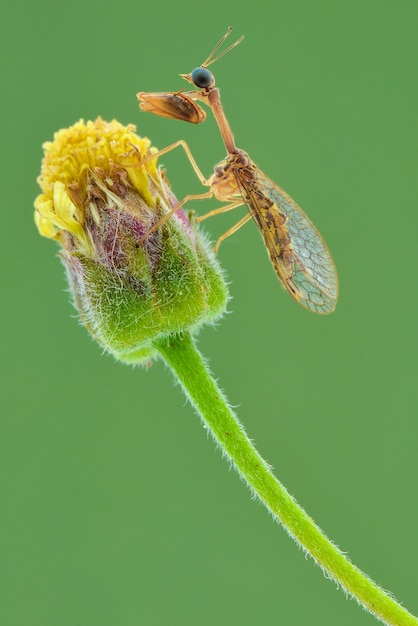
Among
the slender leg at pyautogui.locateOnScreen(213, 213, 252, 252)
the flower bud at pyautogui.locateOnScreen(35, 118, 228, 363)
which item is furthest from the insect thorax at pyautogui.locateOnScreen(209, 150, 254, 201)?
the flower bud at pyautogui.locateOnScreen(35, 118, 228, 363)

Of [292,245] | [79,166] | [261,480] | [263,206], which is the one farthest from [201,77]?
[261,480]

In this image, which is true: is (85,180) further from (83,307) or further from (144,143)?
(83,307)

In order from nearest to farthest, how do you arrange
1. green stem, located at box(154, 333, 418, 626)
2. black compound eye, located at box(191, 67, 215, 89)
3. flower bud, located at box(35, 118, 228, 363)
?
green stem, located at box(154, 333, 418, 626), flower bud, located at box(35, 118, 228, 363), black compound eye, located at box(191, 67, 215, 89)

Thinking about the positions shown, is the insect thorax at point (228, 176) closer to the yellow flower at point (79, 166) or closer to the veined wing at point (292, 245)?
the veined wing at point (292, 245)

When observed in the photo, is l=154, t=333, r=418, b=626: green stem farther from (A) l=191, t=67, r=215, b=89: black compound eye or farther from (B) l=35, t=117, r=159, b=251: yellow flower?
(A) l=191, t=67, r=215, b=89: black compound eye

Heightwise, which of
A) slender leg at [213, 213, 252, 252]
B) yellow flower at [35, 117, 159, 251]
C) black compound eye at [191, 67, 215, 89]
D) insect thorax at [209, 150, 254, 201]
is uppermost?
black compound eye at [191, 67, 215, 89]

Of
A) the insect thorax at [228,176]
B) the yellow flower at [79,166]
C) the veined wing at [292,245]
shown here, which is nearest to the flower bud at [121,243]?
the yellow flower at [79,166]

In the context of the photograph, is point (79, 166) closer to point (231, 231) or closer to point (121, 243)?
point (121, 243)
